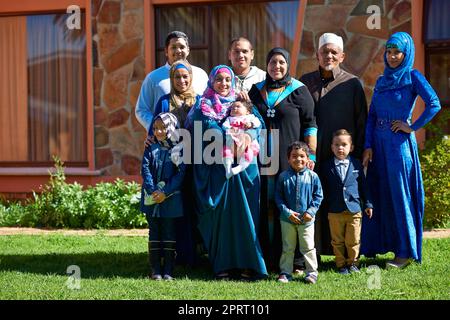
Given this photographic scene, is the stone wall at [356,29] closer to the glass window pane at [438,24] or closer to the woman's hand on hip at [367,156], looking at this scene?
the glass window pane at [438,24]

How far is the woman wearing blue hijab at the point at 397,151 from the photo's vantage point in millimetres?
5977

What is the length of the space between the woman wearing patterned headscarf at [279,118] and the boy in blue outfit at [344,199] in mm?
234

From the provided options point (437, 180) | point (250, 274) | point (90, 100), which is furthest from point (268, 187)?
point (90, 100)

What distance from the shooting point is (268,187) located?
5.87 meters

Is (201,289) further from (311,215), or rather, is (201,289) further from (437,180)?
(437,180)

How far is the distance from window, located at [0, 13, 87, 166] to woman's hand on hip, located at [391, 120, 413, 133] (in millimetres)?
5287

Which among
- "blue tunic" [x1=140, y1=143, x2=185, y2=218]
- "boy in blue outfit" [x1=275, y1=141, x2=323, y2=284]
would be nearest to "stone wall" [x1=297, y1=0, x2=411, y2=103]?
"boy in blue outfit" [x1=275, y1=141, x2=323, y2=284]

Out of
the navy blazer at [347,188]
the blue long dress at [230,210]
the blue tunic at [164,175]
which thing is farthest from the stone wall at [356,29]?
the blue tunic at [164,175]

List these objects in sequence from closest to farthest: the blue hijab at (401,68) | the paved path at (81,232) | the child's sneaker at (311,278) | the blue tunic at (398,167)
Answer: the child's sneaker at (311,278), the blue hijab at (401,68), the blue tunic at (398,167), the paved path at (81,232)

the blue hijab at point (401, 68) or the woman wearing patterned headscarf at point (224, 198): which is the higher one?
the blue hijab at point (401, 68)

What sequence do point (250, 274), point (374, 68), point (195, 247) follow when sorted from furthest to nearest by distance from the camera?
point (374, 68), point (195, 247), point (250, 274)

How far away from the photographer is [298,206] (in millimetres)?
5633

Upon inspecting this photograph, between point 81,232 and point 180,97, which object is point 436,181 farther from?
point 81,232

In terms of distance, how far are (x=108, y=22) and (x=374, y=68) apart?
11.5 ft
